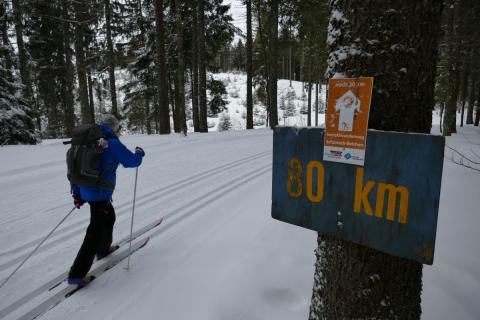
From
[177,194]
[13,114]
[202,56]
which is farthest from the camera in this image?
[202,56]

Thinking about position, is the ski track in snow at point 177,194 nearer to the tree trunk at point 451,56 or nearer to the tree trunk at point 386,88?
the tree trunk at point 386,88

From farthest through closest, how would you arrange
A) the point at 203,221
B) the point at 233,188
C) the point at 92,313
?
1. the point at 233,188
2. the point at 203,221
3. the point at 92,313

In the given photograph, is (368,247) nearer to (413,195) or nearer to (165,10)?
(413,195)

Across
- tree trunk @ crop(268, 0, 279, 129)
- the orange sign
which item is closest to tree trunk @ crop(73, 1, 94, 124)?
tree trunk @ crop(268, 0, 279, 129)

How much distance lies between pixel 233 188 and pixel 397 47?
5.70m

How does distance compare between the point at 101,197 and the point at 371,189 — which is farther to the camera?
the point at 101,197

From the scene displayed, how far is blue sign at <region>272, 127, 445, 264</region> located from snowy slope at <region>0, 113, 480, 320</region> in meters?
1.49

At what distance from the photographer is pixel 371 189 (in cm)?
153

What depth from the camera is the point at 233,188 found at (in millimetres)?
6965

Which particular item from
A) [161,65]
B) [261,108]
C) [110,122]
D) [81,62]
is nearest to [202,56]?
[161,65]

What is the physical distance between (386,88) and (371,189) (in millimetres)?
528

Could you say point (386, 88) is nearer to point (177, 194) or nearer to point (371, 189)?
point (371, 189)

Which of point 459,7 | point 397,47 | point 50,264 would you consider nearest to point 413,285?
point 397,47

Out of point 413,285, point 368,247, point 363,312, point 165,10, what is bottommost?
point 363,312
